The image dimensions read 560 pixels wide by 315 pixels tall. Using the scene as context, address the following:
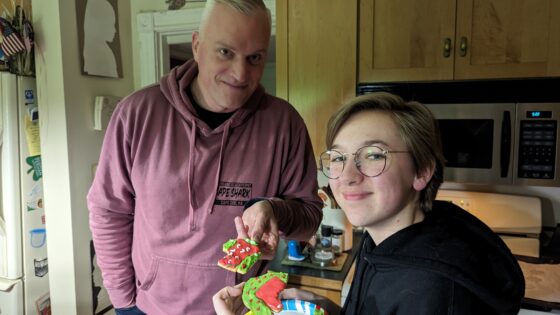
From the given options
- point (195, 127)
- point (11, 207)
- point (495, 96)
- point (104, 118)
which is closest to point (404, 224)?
point (195, 127)

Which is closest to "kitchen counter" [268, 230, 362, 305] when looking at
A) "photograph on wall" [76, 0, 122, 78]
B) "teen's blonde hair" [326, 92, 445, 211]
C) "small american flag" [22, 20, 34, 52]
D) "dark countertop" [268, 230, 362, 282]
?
"dark countertop" [268, 230, 362, 282]

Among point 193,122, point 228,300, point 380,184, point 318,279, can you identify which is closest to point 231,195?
point 193,122

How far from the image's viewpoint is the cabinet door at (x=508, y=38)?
1.65 metres

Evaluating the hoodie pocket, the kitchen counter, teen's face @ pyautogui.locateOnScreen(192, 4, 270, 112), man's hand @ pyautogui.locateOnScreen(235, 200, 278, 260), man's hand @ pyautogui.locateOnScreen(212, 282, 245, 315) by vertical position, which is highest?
teen's face @ pyautogui.locateOnScreen(192, 4, 270, 112)

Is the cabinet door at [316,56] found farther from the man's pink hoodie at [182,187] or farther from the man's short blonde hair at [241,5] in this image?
the man's short blonde hair at [241,5]

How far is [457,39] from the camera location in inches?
69.8

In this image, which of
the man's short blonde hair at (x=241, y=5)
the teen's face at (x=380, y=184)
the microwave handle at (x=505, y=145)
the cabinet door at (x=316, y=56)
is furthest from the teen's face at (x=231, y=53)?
the microwave handle at (x=505, y=145)

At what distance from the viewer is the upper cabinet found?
65.6 inches

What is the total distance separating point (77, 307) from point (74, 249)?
10.9 inches

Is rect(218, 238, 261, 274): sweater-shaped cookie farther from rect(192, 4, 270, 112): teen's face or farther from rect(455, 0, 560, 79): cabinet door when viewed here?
rect(455, 0, 560, 79): cabinet door

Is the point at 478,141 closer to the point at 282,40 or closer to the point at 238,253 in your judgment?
the point at 282,40

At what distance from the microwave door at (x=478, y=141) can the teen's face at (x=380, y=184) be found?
104 cm

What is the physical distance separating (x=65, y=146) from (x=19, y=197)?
0.32 m

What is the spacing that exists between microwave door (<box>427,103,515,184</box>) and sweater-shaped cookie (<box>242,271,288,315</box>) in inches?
48.8
